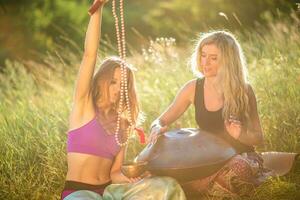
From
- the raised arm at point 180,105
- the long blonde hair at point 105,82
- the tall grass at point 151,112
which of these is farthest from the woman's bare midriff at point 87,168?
the tall grass at point 151,112

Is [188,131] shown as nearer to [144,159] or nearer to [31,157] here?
[144,159]

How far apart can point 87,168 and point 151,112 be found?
1380mm

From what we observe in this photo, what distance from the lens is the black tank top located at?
4.50m

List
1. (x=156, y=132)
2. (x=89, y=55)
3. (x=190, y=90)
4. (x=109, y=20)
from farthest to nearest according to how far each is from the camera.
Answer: (x=109, y=20), (x=190, y=90), (x=156, y=132), (x=89, y=55)

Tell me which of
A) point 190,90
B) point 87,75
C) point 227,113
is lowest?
point 227,113

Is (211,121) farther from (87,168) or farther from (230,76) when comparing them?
(87,168)

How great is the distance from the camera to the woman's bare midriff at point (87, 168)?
4191mm

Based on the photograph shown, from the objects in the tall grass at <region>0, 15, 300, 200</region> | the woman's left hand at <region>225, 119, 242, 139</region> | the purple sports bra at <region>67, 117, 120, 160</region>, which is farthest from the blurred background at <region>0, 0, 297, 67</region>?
the purple sports bra at <region>67, 117, 120, 160</region>

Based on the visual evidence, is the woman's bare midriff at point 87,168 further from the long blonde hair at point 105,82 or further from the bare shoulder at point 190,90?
the bare shoulder at point 190,90

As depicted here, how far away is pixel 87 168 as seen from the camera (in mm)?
4195

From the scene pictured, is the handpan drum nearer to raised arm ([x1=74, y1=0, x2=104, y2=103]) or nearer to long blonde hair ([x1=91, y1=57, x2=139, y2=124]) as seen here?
long blonde hair ([x1=91, y1=57, x2=139, y2=124])

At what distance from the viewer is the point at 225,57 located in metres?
4.50

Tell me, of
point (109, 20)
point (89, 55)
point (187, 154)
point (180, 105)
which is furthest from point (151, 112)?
point (109, 20)

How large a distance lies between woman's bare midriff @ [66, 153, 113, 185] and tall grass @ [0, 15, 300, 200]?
91cm
